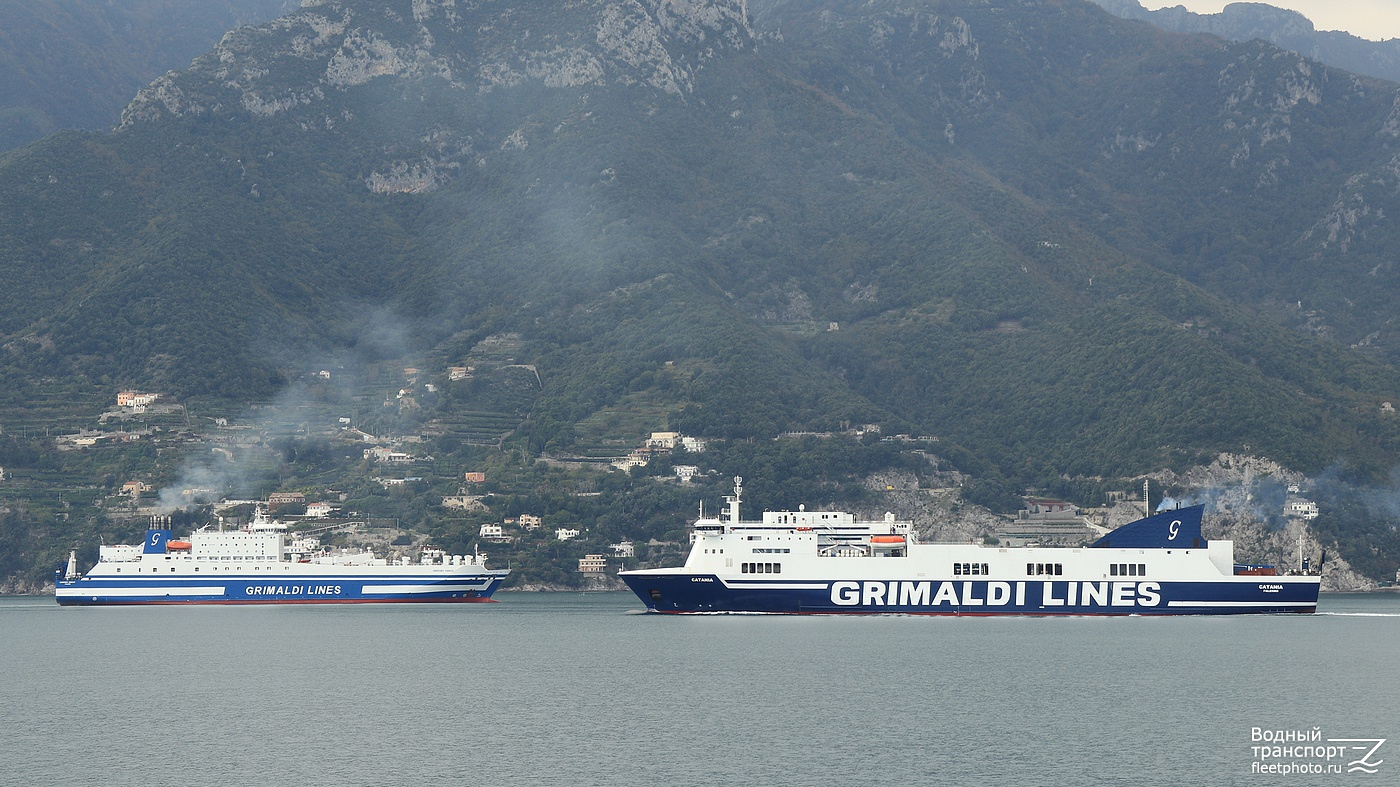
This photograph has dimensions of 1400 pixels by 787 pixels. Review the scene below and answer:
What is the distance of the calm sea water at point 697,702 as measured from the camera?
46.3 meters

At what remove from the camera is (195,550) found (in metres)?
126

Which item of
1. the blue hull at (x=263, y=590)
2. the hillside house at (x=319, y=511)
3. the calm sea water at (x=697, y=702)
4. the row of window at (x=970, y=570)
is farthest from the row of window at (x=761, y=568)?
the hillside house at (x=319, y=511)

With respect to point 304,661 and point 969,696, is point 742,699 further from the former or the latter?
point 304,661

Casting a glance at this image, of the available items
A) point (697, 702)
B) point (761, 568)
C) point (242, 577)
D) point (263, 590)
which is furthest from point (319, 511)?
point (697, 702)

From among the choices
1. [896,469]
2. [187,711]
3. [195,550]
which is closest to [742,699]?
[187,711]

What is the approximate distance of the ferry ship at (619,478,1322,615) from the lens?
95188mm

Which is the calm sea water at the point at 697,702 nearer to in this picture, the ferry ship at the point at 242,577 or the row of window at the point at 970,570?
the row of window at the point at 970,570

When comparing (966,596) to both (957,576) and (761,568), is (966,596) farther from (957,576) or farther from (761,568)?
(761,568)

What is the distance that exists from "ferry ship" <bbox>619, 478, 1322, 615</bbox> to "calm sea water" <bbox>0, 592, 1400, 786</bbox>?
2014mm

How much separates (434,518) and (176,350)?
45.8 metres

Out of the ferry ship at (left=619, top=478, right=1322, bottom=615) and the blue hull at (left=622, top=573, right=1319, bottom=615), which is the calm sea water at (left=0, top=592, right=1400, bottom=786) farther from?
the ferry ship at (left=619, top=478, right=1322, bottom=615)

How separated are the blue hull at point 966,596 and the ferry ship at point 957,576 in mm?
59

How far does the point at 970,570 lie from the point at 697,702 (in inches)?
1626

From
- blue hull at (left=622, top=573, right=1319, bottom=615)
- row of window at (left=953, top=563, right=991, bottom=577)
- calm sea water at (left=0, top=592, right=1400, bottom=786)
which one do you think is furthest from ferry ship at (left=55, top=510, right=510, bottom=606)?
row of window at (left=953, top=563, right=991, bottom=577)
